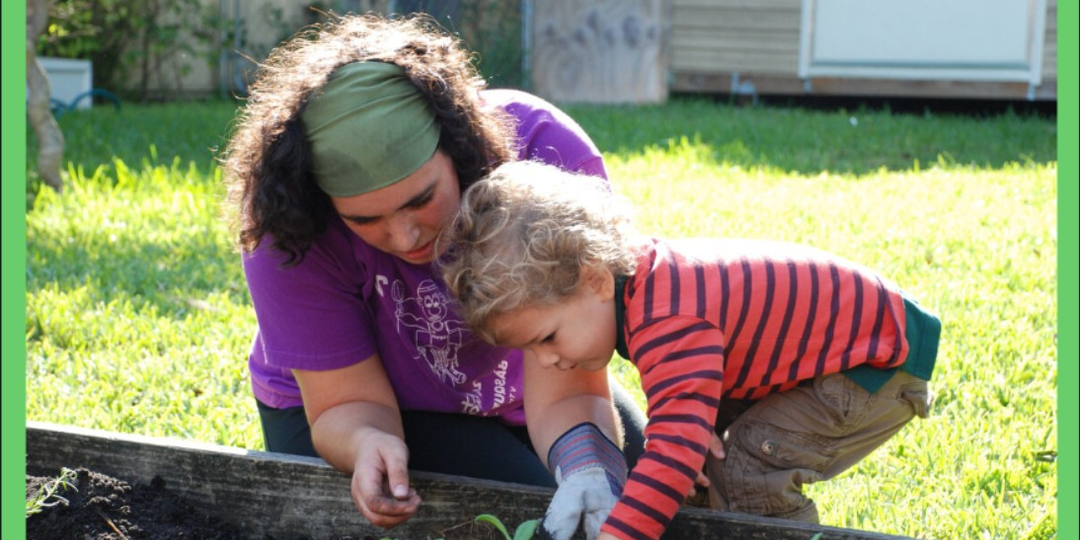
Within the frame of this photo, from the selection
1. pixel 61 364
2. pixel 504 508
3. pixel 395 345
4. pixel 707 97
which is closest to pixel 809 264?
pixel 504 508

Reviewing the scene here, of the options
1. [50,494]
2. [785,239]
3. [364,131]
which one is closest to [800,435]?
[364,131]

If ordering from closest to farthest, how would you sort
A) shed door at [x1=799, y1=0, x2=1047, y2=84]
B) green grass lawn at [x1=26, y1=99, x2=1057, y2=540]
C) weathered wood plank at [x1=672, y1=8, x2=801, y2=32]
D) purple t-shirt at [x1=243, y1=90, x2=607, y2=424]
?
1. purple t-shirt at [x1=243, y1=90, x2=607, y2=424]
2. green grass lawn at [x1=26, y1=99, x2=1057, y2=540]
3. shed door at [x1=799, y1=0, x2=1047, y2=84]
4. weathered wood plank at [x1=672, y1=8, x2=801, y2=32]

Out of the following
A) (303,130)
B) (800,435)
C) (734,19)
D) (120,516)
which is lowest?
(120,516)

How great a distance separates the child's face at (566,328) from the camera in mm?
1929

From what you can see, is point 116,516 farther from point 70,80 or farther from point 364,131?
point 70,80

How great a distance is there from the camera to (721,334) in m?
1.91

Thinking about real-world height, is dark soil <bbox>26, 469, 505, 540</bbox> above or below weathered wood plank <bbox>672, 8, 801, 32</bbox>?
below

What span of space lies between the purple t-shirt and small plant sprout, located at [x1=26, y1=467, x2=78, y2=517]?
1.42 ft

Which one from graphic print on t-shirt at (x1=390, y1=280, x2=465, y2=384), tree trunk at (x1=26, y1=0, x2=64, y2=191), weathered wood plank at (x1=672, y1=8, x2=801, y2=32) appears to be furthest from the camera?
weathered wood plank at (x1=672, y1=8, x2=801, y2=32)

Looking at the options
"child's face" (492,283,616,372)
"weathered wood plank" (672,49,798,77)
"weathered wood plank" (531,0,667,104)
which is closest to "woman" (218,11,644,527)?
"child's face" (492,283,616,372)

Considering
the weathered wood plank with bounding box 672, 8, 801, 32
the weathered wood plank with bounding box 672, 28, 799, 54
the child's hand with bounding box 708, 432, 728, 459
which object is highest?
the weathered wood plank with bounding box 672, 8, 801, 32

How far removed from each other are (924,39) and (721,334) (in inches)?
334

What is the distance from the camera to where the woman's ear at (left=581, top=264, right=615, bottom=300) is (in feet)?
6.23

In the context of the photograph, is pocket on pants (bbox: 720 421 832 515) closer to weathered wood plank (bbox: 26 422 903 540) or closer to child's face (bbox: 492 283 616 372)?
weathered wood plank (bbox: 26 422 903 540)
